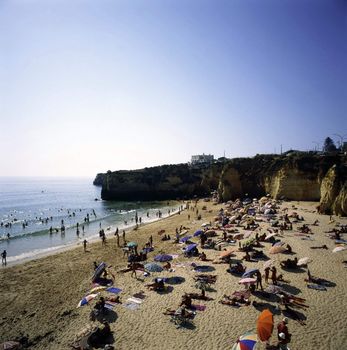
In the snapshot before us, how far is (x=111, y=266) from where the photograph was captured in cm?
2080

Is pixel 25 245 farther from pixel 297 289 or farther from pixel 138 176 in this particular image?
pixel 138 176

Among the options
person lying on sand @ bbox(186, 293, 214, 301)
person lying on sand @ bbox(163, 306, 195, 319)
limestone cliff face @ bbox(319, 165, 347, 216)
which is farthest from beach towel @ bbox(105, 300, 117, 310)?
limestone cliff face @ bbox(319, 165, 347, 216)

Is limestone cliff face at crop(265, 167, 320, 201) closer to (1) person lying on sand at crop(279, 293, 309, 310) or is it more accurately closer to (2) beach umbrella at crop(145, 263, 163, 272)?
(1) person lying on sand at crop(279, 293, 309, 310)

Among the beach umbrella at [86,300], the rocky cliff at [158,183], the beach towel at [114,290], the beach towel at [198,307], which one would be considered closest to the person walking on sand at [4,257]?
the beach towel at [114,290]

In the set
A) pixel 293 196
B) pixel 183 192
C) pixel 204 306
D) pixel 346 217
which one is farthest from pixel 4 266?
pixel 183 192

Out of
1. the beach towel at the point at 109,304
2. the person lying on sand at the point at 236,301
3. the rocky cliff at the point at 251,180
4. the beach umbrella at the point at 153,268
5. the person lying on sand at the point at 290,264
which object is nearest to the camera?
the person lying on sand at the point at 236,301

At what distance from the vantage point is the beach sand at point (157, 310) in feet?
35.4

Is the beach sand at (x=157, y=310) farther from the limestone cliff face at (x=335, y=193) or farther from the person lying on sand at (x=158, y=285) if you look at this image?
the limestone cliff face at (x=335, y=193)

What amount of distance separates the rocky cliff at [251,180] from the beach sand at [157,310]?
519 inches

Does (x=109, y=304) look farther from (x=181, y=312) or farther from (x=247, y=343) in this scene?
(x=247, y=343)

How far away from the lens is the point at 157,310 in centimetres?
1320

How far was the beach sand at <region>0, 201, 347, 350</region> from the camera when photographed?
35.4 feet

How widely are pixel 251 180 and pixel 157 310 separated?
1767 inches

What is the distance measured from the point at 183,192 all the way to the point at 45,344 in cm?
6284
